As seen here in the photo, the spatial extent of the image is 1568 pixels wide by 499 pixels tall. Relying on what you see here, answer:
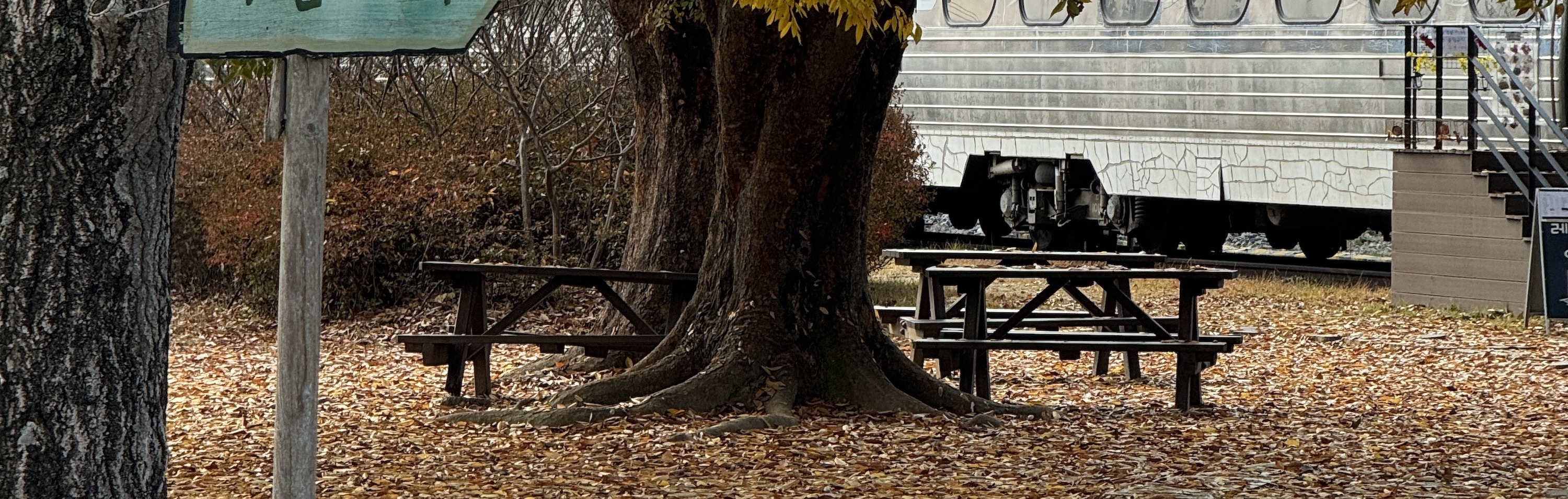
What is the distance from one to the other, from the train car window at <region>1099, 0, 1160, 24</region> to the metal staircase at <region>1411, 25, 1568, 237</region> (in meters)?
2.42

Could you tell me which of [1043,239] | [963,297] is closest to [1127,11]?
[1043,239]

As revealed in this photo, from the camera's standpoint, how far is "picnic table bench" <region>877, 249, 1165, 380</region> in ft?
28.2

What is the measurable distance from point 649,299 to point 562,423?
197 centimetres

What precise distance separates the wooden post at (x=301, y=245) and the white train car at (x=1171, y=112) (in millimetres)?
10878

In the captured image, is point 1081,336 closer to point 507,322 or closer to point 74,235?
point 507,322

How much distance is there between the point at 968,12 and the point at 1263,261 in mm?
3363

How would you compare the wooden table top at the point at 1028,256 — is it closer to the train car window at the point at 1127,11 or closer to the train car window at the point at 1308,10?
the train car window at the point at 1308,10

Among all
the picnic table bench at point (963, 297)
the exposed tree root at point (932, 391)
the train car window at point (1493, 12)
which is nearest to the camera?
the exposed tree root at point (932, 391)

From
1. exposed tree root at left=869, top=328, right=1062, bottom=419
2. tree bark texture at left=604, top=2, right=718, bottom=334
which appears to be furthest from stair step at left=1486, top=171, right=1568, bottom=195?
tree bark texture at left=604, top=2, right=718, bottom=334

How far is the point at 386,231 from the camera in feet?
37.1

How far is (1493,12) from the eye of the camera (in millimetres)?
13375

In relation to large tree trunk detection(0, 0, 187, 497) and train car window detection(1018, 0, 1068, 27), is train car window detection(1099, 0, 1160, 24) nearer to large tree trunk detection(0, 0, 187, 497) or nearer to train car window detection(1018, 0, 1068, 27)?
train car window detection(1018, 0, 1068, 27)

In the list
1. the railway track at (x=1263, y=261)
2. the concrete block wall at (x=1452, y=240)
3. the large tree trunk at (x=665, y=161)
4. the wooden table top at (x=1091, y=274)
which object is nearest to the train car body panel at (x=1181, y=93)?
the railway track at (x=1263, y=261)

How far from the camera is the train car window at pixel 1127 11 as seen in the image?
50.5ft
